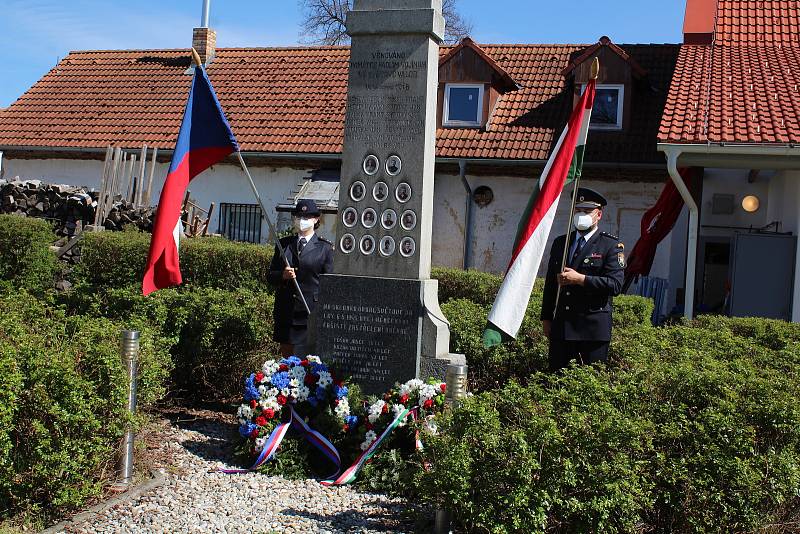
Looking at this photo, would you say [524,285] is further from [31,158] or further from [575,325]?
[31,158]

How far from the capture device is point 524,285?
20.6 feet

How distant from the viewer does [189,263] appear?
12312 mm

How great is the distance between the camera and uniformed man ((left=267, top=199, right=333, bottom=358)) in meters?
7.66

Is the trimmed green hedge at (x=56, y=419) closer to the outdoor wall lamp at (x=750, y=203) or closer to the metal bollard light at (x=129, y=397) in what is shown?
the metal bollard light at (x=129, y=397)

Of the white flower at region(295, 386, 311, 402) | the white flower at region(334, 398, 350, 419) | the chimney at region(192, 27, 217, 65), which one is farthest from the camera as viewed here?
the chimney at region(192, 27, 217, 65)

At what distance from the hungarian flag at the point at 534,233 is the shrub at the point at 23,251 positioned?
29.5 ft

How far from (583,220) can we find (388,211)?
1.41 meters

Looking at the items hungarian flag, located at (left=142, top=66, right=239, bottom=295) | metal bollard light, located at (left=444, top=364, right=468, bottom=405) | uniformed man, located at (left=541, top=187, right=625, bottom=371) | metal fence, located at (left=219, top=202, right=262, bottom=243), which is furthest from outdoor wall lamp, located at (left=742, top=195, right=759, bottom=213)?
metal bollard light, located at (left=444, top=364, right=468, bottom=405)

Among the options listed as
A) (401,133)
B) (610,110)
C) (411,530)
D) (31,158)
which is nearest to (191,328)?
(401,133)

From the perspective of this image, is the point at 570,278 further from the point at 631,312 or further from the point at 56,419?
the point at 631,312

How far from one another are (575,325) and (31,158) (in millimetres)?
18760

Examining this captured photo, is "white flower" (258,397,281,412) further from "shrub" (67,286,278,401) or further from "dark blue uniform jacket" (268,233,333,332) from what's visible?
"shrub" (67,286,278,401)

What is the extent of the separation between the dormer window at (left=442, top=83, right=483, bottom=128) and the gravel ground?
13.8 meters

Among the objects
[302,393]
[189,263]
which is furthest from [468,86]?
[302,393]
